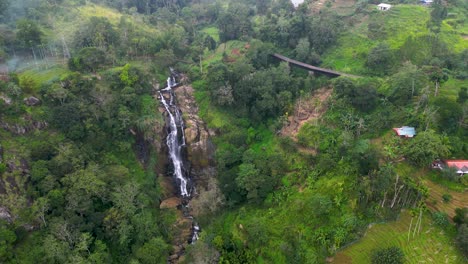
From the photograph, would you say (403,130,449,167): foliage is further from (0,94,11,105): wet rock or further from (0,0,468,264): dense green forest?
(0,94,11,105): wet rock

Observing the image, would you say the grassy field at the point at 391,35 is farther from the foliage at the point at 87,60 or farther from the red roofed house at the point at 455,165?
the foliage at the point at 87,60

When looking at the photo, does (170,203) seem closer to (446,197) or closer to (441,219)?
(441,219)

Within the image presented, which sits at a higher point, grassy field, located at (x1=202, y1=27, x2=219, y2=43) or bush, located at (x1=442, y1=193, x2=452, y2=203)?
grassy field, located at (x1=202, y1=27, x2=219, y2=43)

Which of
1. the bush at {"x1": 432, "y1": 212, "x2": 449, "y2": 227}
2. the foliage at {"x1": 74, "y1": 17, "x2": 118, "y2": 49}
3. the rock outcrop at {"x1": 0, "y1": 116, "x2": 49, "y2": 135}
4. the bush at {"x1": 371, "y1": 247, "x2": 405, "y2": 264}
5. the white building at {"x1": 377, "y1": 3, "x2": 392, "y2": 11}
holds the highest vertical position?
the white building at {"x1": 377, "y1": 3, "x2": 392, "y2": 11}

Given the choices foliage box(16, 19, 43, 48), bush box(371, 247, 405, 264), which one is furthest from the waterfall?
bush box(371, 247, 405, 264)

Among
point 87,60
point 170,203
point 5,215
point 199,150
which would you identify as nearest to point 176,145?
point 199,150

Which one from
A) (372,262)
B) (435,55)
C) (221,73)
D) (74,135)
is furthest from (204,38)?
(372,262)

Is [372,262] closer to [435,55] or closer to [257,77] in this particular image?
[257,77]
